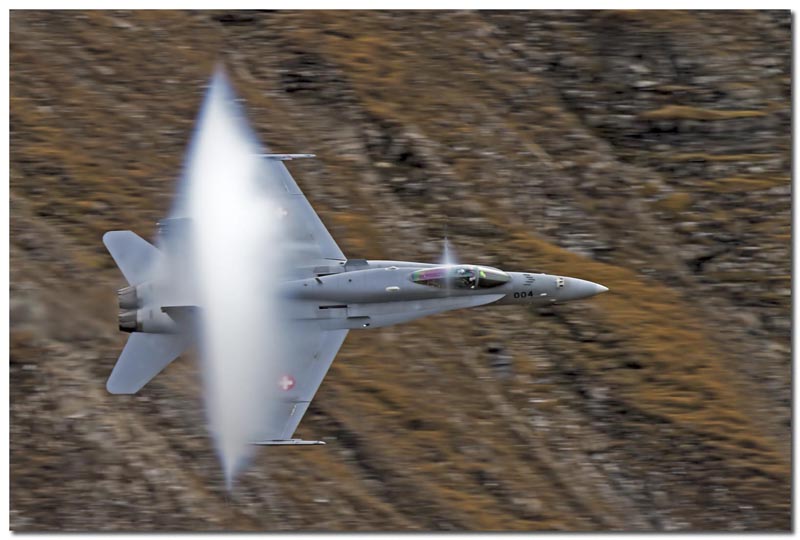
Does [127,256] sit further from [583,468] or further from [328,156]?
[583,468]

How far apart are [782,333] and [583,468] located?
16.8 feet

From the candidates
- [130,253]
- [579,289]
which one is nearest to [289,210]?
[130,253]

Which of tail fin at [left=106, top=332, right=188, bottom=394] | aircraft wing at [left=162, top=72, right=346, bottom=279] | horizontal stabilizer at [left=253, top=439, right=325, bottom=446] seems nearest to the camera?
horizontal stabilizer at [left=253, top=439, right=325, bottom=446]

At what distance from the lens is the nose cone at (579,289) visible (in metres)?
22.3

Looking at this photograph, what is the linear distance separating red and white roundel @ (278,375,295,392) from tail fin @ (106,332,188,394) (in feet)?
6.23

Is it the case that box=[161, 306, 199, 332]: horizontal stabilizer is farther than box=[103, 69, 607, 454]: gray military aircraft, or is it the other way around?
box=[103, 69, 607, 454]: gray military aircraft

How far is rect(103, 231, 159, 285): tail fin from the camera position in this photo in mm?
21734

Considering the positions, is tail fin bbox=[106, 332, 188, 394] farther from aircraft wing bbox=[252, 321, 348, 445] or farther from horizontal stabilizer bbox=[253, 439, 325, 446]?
horizontal stabilizer bbox=[253, 439, 325, 446]

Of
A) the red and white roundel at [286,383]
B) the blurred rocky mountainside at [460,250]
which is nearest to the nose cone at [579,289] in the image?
the blurred rocky mountainside at [460,250]

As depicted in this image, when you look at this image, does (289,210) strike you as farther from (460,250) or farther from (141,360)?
(460,250)

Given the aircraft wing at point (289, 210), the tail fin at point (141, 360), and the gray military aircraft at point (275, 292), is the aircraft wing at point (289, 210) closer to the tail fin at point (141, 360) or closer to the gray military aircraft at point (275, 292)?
the gray military aircraft at point (275, 292)

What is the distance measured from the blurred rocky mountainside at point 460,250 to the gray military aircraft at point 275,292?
1.24 m

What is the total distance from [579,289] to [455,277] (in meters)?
2.57

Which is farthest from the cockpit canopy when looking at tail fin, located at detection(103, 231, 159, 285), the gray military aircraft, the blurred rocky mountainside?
tail fin, located at detection(103, 231, 159, 285)
